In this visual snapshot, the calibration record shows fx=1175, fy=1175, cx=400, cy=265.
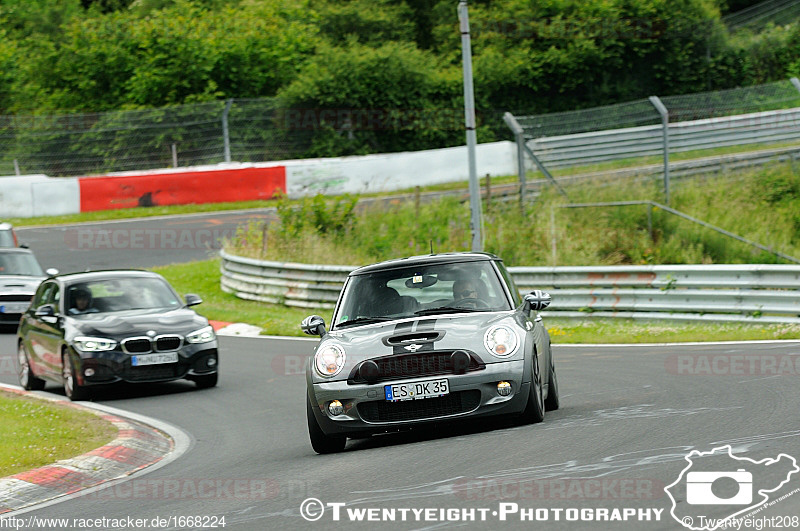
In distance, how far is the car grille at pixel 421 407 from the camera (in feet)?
28.5

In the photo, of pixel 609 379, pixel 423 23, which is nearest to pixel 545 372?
pixel 609 379

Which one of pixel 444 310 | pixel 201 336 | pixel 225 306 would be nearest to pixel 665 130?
pixel 225 306

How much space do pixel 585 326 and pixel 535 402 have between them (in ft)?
32.7

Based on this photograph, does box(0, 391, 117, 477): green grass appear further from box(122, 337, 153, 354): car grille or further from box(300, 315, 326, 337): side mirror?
box(300, 315, 326, 337): side mirror

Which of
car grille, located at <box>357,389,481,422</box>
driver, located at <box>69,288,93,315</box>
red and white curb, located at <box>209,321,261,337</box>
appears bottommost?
red and white curb, located at <box>209,321,261,337</box>

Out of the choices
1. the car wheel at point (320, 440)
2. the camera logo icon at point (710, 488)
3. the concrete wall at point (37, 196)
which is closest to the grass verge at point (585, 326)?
the car wheel at point (320, 440)

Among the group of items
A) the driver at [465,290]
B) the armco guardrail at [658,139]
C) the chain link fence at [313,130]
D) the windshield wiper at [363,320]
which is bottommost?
the windshield wiper at [363,320]

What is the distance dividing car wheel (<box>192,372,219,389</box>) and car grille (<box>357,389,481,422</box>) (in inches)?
241

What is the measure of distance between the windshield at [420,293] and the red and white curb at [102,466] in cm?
197

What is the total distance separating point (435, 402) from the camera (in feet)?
28.5

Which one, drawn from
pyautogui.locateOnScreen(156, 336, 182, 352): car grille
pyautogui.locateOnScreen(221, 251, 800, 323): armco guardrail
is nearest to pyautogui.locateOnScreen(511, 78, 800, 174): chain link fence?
pyautogui.locateOnScreen(221, 251, 800, 323): armco guardrail

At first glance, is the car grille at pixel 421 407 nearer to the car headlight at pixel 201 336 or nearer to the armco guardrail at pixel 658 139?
the car headlight at pixel 201 336

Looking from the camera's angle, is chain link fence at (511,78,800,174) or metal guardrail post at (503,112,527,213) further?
chain link fence at (511,78,800,174)

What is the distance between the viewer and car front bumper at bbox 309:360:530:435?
28.4 ft
